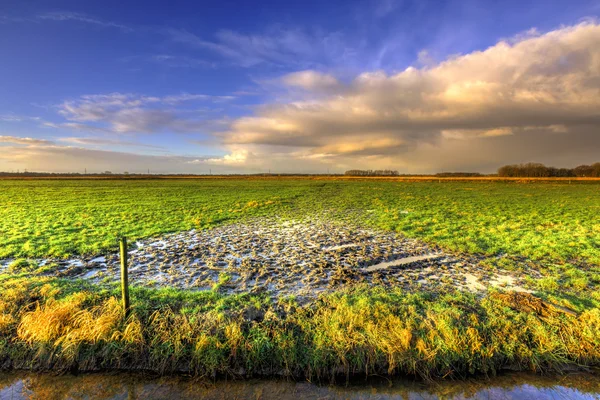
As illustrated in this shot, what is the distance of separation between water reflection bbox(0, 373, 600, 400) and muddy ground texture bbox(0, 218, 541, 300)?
128 inches

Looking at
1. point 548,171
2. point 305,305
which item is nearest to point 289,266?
point 305,305

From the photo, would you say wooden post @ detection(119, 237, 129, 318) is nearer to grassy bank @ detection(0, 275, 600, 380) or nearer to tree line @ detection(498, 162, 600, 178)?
grassy bank @ detection(0, 275, 600, 380)

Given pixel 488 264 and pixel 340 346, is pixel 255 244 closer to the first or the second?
pixel 340 346

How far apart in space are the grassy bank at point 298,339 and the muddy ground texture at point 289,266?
1.92 m

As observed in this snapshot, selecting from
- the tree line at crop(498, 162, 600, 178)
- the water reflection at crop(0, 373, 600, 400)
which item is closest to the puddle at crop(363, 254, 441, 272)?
the water reflection at crop(0, 373, 600, 400)

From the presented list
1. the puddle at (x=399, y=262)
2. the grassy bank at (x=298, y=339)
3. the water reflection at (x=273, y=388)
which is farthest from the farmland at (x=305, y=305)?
the water reflection at (x=273, y=388)

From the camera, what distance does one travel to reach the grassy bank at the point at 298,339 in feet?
20.9

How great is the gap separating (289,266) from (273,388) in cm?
624

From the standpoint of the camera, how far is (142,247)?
15.0m

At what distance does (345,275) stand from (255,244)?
6480 mm

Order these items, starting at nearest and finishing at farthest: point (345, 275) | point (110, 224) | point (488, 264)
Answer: point (345, 275) < point (488, 264) < point (110, 224)

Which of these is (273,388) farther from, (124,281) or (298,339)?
(124,281)

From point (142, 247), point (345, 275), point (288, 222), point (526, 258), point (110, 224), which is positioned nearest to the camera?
point (345, 275)

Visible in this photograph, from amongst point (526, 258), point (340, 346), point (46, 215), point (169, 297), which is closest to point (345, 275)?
point (340, 346)
